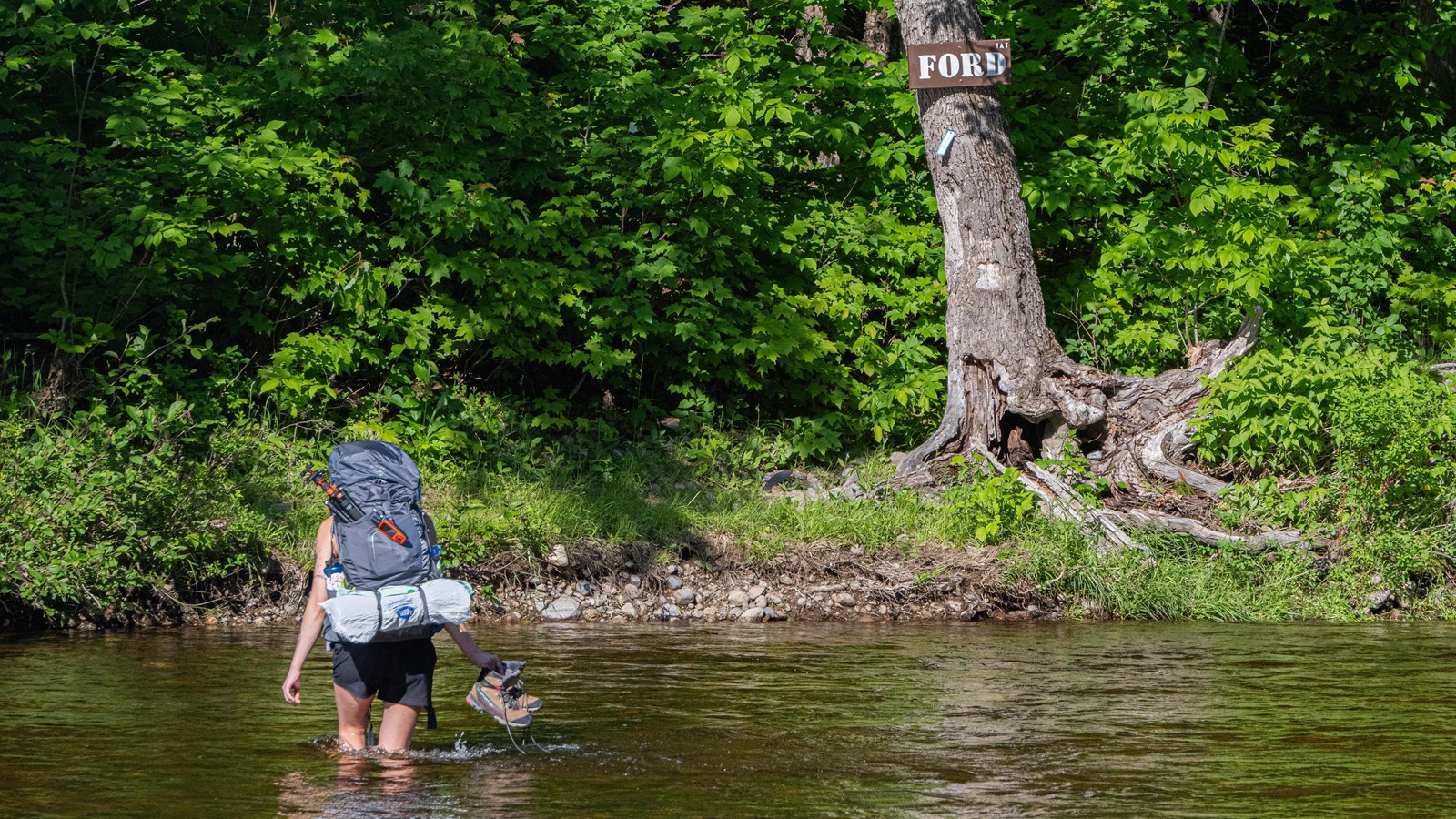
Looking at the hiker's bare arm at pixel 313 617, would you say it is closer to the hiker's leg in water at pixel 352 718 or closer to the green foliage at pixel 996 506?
the hiker's leg in water at pixel 352 718

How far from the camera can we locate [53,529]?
1020cm

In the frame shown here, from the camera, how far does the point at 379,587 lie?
6.21m

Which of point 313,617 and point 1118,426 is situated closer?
point 313,617

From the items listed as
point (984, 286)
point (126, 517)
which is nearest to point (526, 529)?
point (126, 517)

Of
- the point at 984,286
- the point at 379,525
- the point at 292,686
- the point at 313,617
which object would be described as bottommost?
the point at 292,686

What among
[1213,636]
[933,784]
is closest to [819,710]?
[933,784]

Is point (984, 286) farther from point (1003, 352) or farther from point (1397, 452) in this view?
point (1397, 452)

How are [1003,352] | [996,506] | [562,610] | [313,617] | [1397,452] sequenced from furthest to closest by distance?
1. [1003,352]
2. [996,506]
3. [1397,452]
4. [562,610]
5. [313,617]

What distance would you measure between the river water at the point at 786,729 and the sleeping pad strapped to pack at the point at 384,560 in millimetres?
665

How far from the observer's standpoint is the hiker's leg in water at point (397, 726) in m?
6.61

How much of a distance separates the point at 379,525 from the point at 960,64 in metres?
8.58

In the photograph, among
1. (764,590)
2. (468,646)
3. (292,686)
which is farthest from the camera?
(764,590)

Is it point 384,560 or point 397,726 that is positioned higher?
point 384,560

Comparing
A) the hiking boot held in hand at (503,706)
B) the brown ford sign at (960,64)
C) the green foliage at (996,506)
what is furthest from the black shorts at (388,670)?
the brown ford sign at (960,64)
